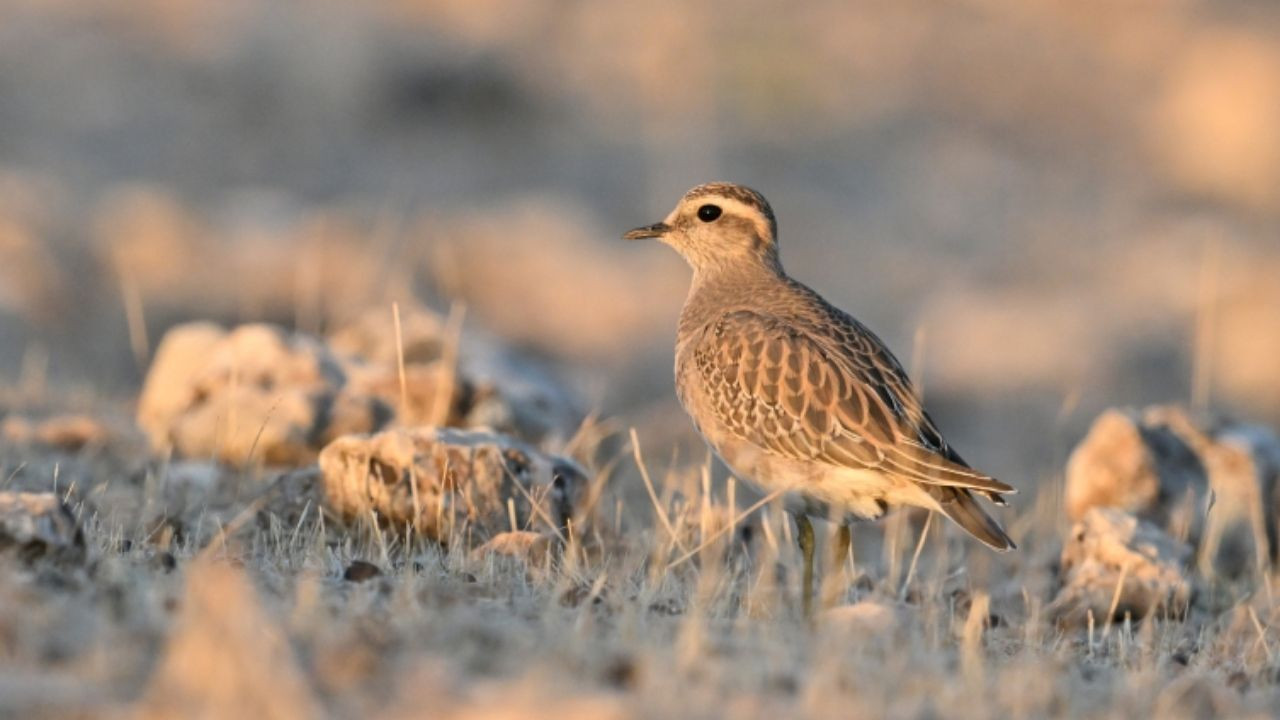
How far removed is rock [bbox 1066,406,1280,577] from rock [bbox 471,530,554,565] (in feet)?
12.5

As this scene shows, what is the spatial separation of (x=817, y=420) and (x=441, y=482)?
173 cm

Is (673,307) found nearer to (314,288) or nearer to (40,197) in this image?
(314,288)

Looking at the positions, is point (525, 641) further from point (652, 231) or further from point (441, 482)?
point (652, 231)

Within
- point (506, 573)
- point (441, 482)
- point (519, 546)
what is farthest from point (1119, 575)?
point (441, 482)

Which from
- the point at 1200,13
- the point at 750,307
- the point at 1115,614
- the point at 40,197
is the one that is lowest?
the point at 1115,614

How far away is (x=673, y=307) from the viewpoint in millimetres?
23484

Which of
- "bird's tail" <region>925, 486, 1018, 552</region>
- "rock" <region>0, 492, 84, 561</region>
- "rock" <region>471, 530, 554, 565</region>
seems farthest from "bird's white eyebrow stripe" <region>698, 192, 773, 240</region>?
"rock" <region>0, 492, 84, 561</region>

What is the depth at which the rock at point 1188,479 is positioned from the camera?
382 inches

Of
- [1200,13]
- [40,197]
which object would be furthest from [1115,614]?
[1200,13]

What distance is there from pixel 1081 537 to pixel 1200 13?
107 feet

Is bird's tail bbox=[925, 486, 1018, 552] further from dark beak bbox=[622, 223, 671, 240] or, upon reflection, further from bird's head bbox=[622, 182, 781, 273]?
dark beak bbox=[622, 223, 671, 240]

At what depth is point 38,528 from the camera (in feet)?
18.4

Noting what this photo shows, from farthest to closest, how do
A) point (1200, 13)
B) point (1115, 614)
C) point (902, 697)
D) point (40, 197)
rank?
point (1200, 13) → point (40, 197) → point (1115, 614) → point (902, 697)

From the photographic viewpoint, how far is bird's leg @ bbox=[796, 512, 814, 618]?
23.2ft
